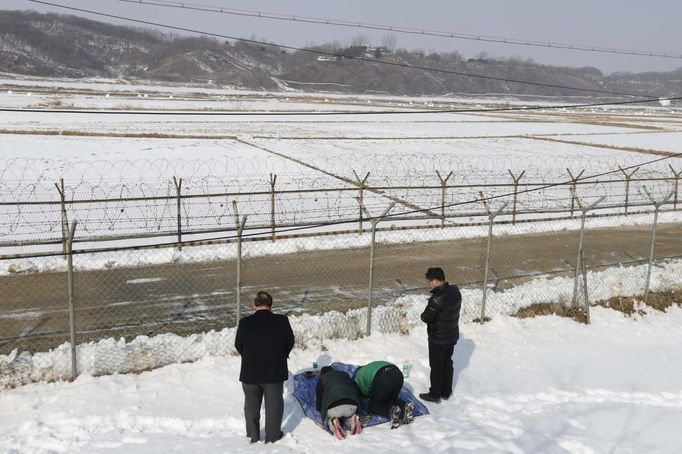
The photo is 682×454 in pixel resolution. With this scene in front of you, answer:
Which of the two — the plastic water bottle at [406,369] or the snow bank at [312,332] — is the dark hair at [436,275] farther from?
the snow bank at [312,332]

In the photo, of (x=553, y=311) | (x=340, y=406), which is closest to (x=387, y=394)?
(x=340, y=406)

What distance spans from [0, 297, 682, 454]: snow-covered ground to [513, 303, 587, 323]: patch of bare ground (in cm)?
84

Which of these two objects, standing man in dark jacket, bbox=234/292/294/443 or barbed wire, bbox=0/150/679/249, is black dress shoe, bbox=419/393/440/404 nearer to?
standing man in dark jacket, bbox=234/292/294/443

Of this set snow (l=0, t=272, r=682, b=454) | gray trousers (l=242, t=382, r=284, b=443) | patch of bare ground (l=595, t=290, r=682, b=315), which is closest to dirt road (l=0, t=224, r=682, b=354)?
patch of bare ground (l=595, t=290, r=682, b=315)

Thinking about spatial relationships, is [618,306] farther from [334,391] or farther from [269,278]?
[334,391]

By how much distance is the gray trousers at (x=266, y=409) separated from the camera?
6.65m

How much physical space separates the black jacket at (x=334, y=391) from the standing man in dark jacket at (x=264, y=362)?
0.51 metres

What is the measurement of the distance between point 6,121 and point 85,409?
142 feet

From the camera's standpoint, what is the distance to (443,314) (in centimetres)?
767

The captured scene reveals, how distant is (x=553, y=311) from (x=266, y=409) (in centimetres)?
636

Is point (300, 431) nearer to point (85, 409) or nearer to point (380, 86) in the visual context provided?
point (85, 409)

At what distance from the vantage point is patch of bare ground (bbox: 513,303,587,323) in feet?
36.5

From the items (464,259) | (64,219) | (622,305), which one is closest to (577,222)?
(464,259)

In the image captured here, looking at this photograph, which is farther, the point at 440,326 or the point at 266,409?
the point at 440,326
